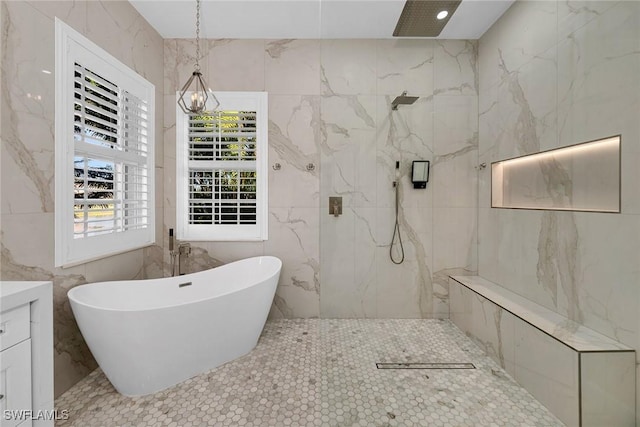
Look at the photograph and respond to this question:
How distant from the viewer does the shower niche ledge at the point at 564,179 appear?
138 centimetres

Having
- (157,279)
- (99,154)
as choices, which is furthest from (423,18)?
(157,279)

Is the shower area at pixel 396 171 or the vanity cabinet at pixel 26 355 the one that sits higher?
the shower area at pixel 396 171

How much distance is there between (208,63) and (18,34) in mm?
1520

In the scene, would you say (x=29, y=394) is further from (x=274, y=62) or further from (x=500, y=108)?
(x=274, y=62)

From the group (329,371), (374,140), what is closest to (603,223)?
(374,140)

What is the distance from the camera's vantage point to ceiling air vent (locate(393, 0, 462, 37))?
131 centimetres

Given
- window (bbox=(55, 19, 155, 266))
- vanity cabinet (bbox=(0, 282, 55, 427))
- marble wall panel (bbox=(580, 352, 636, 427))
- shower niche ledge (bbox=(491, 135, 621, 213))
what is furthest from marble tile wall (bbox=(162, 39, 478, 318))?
window (bbox=(55, 19, 155, 266))

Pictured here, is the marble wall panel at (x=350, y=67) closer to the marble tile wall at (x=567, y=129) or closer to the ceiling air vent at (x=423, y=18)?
the ceiling air vent at (x=423, y=18)

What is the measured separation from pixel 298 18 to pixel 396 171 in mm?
2052

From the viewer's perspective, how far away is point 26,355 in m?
1.21

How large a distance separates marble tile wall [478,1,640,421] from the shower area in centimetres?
14

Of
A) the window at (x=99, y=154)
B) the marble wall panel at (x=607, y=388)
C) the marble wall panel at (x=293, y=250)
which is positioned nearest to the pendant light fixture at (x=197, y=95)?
the window at (x=99, y=154)

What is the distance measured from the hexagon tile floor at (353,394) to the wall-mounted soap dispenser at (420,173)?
845 mm

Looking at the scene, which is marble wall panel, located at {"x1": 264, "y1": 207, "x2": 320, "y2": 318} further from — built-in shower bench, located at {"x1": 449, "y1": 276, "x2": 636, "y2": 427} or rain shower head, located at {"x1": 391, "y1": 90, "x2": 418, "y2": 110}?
rain shower head, located at {"x1": 391, "y1": 90, "x2": 418, "y2": 110}
